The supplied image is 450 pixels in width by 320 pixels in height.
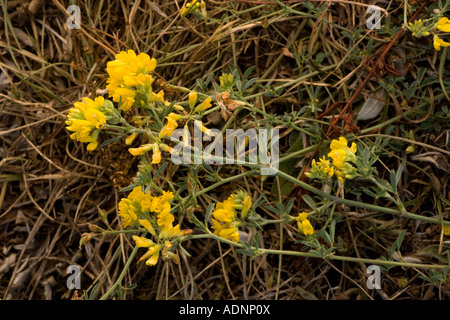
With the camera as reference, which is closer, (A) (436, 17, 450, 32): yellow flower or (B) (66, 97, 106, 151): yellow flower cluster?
(B) (66, 97, 106, 151): yellow flower cluster

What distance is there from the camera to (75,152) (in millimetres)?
2820

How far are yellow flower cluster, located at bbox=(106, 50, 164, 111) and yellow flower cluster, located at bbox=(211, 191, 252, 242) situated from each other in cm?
55

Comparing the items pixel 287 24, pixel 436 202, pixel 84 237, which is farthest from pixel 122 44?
pixel 436 202

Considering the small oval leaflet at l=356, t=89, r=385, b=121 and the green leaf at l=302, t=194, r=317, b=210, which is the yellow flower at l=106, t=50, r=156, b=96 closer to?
the green leaf at l=302, t=194, r=317, b=210

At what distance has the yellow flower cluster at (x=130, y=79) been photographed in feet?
5.86

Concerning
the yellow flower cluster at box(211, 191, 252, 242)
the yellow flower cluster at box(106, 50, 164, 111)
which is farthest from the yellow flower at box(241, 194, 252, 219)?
the yellow flower cluster at box(106, 50, 164, 111)

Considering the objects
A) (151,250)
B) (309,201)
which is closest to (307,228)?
(309,201)

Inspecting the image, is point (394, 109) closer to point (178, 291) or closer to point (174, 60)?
point (174, 60)

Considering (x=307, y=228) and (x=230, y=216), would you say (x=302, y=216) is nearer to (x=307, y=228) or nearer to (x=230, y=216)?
(x=307, y=228)

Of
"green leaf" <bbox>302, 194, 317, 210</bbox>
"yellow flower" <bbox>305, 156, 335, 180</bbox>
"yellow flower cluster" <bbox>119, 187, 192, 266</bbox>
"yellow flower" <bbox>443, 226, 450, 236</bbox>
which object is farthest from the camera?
"yellow flower" <bbox>443, 226, 450, 236</bbox>

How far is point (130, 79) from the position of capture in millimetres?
1770

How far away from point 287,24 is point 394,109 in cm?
79

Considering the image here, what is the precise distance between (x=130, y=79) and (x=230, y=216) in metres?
0.71

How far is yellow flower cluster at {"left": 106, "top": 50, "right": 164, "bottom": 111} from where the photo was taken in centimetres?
179
